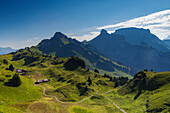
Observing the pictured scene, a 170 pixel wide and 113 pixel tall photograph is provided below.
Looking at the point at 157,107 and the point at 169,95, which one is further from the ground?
the point at 169,95

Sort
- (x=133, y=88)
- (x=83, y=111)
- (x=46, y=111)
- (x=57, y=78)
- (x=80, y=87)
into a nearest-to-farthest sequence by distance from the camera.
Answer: (x=46, y=111)
(x=83, y=111)
(x=133, y=88)
(x=80, y=87)
(x=57, y=78)

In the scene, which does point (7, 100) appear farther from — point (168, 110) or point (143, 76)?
point (143, 76)

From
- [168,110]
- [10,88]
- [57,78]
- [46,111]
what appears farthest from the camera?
[57,78]

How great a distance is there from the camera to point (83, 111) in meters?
76.6

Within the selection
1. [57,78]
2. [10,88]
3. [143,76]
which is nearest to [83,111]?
[10,88]

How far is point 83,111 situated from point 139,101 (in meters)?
43.5

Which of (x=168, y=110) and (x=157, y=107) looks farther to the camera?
(x=157, y=107)

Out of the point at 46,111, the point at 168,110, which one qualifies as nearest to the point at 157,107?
the point at 168,110

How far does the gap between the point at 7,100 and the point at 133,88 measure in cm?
10296

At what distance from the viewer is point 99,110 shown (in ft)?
261

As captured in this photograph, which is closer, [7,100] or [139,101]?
[7,100]

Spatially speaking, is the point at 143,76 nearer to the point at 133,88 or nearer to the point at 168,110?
the point at 133,88

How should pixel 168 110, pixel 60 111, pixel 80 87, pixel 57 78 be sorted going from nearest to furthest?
1. pixel 168 110
2. pixel 60 111
3. pixel 80 87
4. pixel 57 78

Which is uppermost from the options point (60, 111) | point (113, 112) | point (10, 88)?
point (10, 88)
